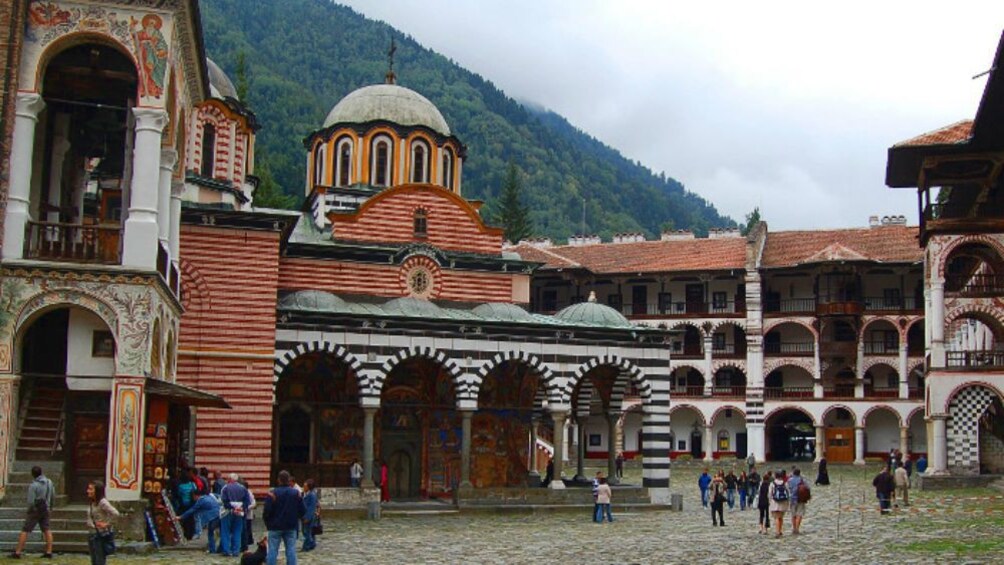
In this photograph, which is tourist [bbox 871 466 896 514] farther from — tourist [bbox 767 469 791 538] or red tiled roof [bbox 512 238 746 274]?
red tiled roof [bbox 512 238 746 274]

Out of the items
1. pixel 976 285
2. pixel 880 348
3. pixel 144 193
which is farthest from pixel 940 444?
pixel 144 193

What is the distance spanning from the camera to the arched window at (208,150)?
28734 mm

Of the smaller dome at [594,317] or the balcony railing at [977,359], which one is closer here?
the smaller dome at [594,317]

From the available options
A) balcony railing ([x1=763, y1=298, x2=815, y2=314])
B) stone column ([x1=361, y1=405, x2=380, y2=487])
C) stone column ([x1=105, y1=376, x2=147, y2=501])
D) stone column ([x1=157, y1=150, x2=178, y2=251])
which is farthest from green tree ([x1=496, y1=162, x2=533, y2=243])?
stone column ([x1=105, y1=376, x2=147, y2=501])

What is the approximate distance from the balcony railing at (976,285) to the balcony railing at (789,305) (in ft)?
52.7

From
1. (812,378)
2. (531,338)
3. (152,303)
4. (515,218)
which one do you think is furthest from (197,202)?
(515,218)

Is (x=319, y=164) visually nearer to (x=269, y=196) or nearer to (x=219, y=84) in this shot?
(x=219, y=84)

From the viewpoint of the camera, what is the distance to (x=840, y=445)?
52.0 m

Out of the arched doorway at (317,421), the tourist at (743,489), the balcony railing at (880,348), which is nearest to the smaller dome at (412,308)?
the arched doorway at (317,421)

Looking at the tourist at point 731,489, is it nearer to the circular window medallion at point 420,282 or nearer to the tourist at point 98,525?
the circular window medallion at point 420,282

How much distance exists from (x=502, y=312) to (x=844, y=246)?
2569 centimetres

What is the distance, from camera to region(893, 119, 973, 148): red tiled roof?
99.5ft

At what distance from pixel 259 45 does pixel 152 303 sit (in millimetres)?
127248

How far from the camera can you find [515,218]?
78562 millimetres
